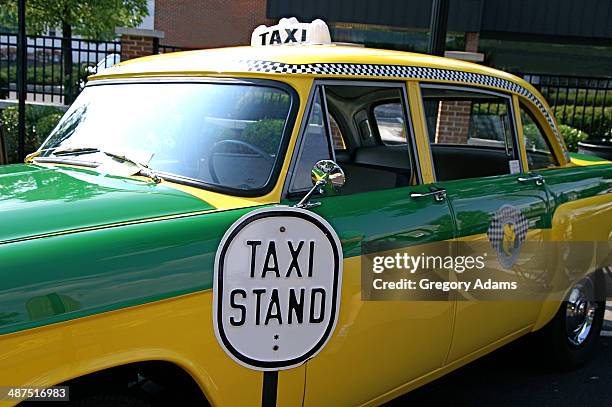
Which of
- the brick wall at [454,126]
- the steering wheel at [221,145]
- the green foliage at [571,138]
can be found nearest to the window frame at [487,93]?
the steering wheel at [221,145]

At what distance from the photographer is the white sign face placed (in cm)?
225

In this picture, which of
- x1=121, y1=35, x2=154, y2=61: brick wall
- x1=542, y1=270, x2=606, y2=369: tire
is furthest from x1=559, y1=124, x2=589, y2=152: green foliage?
x1=542, y1=270, x2=606, y2=369: tire

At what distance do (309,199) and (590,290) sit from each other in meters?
2.73

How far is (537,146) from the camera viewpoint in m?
4.31

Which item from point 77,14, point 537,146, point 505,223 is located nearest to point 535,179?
point 505,223

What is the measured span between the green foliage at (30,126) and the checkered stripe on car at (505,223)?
7.96 metres

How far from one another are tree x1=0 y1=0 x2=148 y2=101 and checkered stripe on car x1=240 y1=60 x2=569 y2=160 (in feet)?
52.6

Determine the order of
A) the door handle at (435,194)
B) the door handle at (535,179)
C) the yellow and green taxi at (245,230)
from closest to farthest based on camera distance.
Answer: the yellow and green taxi at (245,230) < the door handle at (435,194) < the door handle at (535,179)

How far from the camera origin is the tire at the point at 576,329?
4.24 metres

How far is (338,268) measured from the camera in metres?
2.52

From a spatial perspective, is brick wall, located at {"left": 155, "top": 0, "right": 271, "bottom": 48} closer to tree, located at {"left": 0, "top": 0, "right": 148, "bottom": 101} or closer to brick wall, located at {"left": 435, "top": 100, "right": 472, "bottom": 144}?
tree, located at {"left": 0, "top": 0, "right": 148, "bottom": 101}

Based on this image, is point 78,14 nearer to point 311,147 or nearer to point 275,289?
point 311,147

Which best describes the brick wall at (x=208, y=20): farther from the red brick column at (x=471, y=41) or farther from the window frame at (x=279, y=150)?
the window frame at (x=279, y=150)

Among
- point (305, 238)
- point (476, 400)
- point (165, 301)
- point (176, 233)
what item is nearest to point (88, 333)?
point (165, 301)
